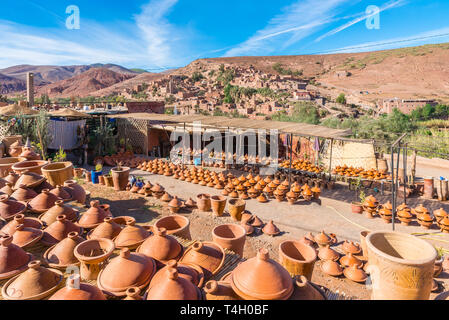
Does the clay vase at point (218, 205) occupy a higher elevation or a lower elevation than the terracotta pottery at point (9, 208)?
lower

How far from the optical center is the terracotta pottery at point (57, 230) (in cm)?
293

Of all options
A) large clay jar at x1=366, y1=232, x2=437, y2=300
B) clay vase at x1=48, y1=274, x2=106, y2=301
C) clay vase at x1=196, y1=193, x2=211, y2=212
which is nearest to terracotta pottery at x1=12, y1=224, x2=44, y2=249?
clay vase at x1=48, y1=274, x2=106, y2=301

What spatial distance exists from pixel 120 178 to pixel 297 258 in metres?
6.02

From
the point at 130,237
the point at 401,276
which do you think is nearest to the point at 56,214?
the point at 130,237

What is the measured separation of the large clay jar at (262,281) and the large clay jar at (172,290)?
0.32 metres

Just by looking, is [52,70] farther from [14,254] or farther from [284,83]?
[14,254]

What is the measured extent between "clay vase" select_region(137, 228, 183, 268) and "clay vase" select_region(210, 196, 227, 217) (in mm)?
3638

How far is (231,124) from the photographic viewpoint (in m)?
8.81

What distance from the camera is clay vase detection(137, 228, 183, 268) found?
244 cm

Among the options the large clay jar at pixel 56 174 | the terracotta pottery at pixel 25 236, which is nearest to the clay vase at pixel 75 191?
the large clay jar at pixel 56 174

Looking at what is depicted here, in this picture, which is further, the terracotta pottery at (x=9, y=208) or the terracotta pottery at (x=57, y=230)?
the terracotta pottery at (x=9, y=208)

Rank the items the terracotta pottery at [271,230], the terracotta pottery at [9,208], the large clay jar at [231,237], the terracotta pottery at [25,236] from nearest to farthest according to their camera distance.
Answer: the terracotta pottery at [25,236] → the large clay jar at [231,237] → the terracotta pottery at [9,208] → the terracotta pottery at [271,230]

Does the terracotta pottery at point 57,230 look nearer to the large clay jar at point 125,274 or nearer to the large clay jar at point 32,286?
the large clay jar at point 32,286
